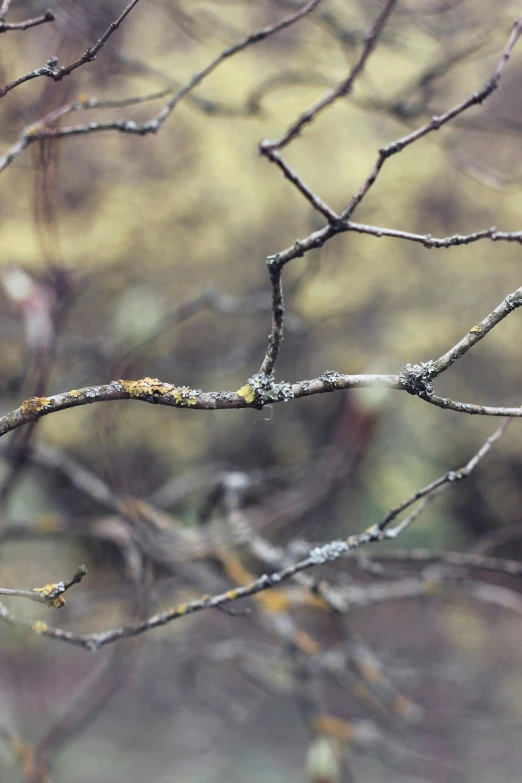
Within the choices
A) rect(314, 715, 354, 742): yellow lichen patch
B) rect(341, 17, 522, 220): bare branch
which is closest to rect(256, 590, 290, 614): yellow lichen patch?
rect(314, 715, 354, 742): yellow lichen patch

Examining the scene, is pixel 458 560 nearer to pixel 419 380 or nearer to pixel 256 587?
pixel 256 587

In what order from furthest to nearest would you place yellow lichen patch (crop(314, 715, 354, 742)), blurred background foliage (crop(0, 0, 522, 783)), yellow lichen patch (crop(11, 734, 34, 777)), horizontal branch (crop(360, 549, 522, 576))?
blurred background foliage (crop(0, 0, 522, 783)), yellow lichen patch (crop(314, 715, 354, 742)), yellow lichen patch (crop(11, 734, 34, 777)), horizontal branch (crop(360, 549, 522, 576))

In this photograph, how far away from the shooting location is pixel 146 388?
2.13 ft

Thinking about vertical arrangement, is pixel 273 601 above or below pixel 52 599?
above

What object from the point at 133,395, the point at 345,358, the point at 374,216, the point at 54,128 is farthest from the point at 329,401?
the point at 133,395

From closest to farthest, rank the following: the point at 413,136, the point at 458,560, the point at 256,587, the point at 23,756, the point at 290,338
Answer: the point at 413,136
the point at 256,587
the point at 458,560
the point at 23,756
the point at 290,338

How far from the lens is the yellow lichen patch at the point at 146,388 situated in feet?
2.10

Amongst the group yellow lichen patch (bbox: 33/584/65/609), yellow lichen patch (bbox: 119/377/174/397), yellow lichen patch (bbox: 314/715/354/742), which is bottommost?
yellow lichen patch (bbox: 33/584/65/609)

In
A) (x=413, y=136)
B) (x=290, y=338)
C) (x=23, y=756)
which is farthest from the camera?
(x=290, y=338)

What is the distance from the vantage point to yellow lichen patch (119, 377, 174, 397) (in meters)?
0.64

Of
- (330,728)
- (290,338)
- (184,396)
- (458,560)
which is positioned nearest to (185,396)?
(184,396)

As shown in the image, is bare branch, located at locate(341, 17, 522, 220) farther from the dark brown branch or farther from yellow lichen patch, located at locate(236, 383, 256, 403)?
yellow lichen patch, located at locate(236, 383, 256, 403)

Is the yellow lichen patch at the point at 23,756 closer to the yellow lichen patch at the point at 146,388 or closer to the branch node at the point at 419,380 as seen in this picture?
the yellow lichen patch at the point at 146,388

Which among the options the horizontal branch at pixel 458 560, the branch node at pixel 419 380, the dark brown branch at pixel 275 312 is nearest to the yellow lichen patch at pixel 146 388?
the dark brown branch at pixel 275 312
